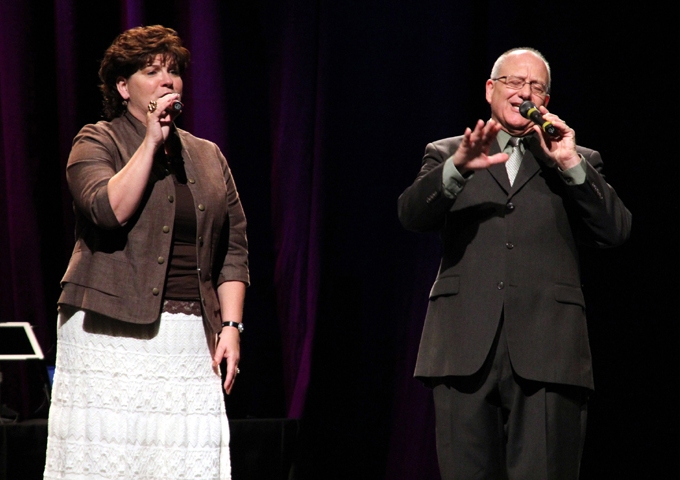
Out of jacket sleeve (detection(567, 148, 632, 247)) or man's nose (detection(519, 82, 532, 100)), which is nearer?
jacket sleeve (detection(567, 148, 632, 247))

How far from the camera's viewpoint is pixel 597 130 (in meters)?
3.47

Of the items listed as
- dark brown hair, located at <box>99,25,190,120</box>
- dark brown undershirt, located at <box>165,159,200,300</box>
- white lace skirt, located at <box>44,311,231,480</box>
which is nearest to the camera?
white lace skirt, located at <box>44,311,231,480</box>

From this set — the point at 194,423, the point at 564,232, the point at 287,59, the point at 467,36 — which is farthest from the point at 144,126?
the point at 467,36

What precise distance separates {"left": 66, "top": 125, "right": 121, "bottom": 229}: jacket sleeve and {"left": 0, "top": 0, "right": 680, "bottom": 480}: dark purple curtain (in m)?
1.36

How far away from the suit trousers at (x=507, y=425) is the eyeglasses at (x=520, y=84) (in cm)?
58

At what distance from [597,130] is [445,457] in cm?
177

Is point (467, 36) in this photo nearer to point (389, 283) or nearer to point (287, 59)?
point (287, 59)

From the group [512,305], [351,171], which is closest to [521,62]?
[512,305]

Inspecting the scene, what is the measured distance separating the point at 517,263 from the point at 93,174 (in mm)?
976

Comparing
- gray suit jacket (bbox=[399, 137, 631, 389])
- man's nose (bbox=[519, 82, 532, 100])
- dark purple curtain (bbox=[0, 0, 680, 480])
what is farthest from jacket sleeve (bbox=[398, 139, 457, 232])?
dark purple curtain (bbox=[0, 0, 680, 480])

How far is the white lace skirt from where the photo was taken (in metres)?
1.99

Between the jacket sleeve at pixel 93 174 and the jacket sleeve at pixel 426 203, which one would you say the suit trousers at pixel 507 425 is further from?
the jacket sleeve at pixel 93 174

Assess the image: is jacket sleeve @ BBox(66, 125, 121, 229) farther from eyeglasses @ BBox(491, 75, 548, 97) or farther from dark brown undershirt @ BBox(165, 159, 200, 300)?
eyeglasses @ BBox(491, 75, 548, 97)

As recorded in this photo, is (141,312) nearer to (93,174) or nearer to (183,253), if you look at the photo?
(183,253)
